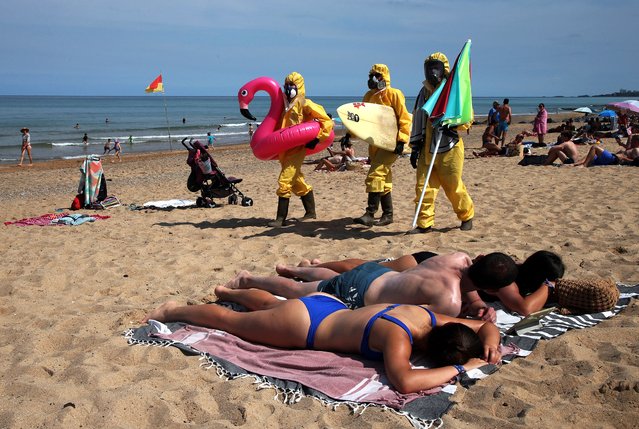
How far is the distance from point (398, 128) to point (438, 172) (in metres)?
0.88

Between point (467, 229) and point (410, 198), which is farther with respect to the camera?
point (410, 198)

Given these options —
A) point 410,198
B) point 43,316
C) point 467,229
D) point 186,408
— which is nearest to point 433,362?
point 186,408

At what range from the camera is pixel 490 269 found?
149 inches

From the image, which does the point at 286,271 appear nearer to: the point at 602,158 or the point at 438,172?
the point at 438,172

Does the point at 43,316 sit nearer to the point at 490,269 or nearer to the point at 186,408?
the point at 186,408

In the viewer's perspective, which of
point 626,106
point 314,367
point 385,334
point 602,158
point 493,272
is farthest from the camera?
point 626,106

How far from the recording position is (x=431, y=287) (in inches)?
152

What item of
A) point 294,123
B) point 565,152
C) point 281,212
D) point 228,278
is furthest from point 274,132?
point 565,152

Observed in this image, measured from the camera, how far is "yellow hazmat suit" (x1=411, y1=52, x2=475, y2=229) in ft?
22.5

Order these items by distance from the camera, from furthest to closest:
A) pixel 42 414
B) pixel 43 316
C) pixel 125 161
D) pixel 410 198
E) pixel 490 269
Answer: pixel 125 161, pixel 410 198, pixel 43 316, pixel 490 269, pixel 42 414

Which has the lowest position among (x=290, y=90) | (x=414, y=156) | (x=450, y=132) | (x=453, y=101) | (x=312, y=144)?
(x=414, y=156)

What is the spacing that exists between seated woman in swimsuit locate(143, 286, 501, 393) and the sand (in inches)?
7.8

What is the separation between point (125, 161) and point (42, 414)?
2029cm

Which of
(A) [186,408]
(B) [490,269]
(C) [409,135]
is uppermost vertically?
(C) [409,135]
